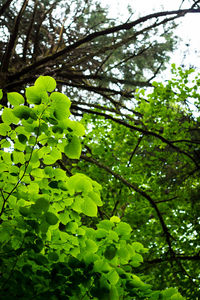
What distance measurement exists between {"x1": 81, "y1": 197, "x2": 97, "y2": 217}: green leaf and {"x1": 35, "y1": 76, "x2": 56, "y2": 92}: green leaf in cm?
63

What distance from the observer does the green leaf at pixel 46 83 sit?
4.36 ft

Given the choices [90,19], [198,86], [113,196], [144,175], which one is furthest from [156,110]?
[90,19]

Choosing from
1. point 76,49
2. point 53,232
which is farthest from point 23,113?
point 76,49

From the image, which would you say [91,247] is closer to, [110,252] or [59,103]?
[110,252]

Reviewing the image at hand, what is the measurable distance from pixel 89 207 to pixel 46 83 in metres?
0.71

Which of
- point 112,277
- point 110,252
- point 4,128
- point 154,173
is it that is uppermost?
point 154,173

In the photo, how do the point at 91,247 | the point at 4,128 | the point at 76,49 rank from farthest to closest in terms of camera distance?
the point at 76,49, the point at 4,128, the point at 91,247

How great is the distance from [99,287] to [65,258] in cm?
43

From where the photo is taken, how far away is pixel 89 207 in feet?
4.72

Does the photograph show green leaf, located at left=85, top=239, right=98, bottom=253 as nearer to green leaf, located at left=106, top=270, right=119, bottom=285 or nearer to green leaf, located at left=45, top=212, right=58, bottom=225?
green leaf, located at left=106, top=270, right=119, bottom=285

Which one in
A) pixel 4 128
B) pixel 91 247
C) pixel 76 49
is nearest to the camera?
pixel 91 247

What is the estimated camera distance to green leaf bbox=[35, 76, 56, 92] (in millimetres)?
1329

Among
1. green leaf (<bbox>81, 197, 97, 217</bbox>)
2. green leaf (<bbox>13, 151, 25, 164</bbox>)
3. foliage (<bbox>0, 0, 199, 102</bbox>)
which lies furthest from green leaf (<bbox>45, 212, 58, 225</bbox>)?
foliage (<bbox>0, 0, 199, 102</bbox>)

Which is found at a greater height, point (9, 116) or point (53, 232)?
point (9, 116)
